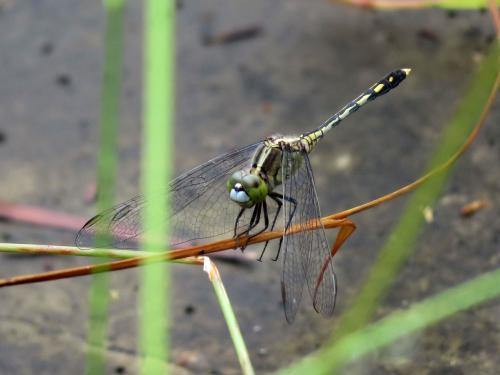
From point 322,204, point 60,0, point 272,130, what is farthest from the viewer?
point 60,0

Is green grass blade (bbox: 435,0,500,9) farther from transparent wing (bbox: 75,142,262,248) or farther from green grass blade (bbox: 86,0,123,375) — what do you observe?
green grass blade (bbox: 86,0,123,375)

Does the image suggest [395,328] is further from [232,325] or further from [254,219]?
[254,219]

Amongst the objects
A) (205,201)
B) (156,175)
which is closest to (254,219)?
(205,201)

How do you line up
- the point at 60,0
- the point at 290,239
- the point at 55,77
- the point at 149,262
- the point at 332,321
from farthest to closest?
1. the point at 60,0
2. the point at 55,77
3. the point at 332,321
4. the point at 290,239
5. the point at 149,262

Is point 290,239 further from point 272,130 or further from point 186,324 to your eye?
point 272,130

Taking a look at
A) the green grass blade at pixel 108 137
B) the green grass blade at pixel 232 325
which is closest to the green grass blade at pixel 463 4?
the green grass blade at pixel 232 325

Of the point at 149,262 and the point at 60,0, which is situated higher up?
the point at 60,0

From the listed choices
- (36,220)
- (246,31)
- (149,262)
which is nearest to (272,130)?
(246,31)

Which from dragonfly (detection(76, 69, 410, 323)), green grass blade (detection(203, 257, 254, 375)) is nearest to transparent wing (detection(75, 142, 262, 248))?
dragonfly (detection(76, 69, 410, 323))
